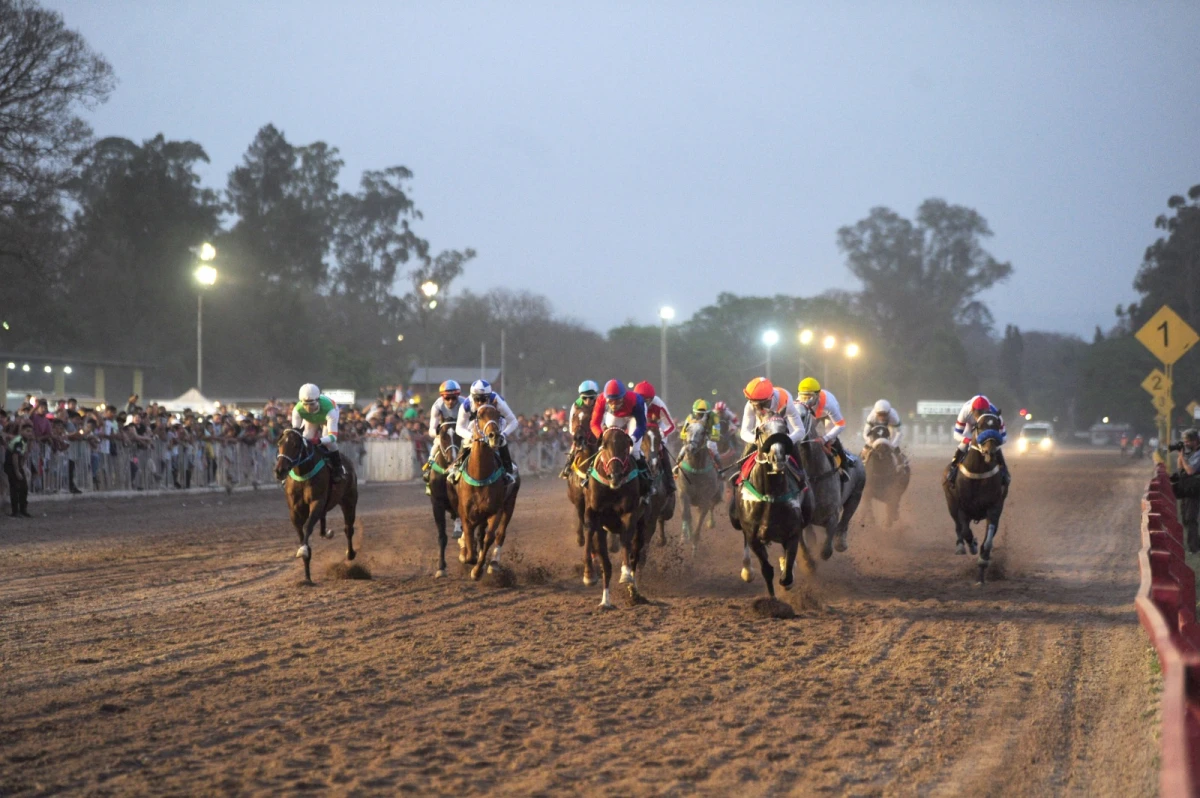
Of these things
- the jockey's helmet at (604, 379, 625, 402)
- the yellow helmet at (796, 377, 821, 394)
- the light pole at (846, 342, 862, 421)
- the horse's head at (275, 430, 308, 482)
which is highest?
the light pole at (846, 342, 862, 421)

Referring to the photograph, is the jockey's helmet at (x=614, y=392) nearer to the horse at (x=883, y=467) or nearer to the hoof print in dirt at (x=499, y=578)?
the hoof print in dirt at (x=499, y=578)

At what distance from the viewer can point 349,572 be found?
14.6 meters

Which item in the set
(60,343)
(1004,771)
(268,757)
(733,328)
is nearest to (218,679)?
(268,757)

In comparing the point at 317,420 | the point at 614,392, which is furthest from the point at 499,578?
the point at 614,392

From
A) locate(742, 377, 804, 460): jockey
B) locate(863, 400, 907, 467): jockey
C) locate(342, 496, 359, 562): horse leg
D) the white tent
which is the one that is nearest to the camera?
locate(742, 377, 804, 460): jockey

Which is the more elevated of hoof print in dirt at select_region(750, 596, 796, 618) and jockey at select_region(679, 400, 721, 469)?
jockey at select_region(679, 400, 721, 469)

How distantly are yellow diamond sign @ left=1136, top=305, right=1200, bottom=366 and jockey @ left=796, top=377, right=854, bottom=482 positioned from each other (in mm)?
7388

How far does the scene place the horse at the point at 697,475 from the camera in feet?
59.1

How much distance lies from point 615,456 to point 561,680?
12.0 ft

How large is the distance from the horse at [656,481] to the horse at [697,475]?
1963 mm

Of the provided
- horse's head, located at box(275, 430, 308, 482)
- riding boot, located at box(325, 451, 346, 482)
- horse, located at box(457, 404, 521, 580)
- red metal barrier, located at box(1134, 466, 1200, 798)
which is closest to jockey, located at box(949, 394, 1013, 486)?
red metal barrier, located at box(1134, 466, 1200, 798)

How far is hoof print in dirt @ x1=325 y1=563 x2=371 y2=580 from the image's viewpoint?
47.7 feet

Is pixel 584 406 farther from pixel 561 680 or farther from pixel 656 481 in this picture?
pixel 561 680

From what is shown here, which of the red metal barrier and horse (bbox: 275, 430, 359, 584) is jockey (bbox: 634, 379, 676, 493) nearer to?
horse (bbox: 275, 430, 359, 584)
